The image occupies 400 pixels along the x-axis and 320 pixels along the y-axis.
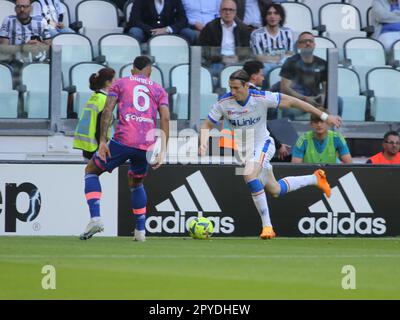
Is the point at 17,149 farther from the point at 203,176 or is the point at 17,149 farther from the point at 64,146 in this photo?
the point at 203,176

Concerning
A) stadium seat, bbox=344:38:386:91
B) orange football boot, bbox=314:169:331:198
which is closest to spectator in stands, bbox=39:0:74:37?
stadium seat, bbox=344:38:386:91

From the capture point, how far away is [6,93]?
1633 cm

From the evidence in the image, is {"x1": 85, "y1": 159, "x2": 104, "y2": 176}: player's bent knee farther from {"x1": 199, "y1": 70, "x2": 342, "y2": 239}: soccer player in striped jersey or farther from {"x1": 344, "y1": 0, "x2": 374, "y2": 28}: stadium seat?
{"x1": 344, "y1": 0, "x2": 374, "y2": 28}: stadium seat

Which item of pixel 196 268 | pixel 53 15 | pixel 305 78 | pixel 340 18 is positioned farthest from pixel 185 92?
pixel 196 268

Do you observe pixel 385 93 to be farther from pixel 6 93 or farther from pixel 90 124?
pixel 6 93

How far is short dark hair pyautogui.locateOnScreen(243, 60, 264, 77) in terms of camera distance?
16516mm

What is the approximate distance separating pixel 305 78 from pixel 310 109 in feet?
8.63

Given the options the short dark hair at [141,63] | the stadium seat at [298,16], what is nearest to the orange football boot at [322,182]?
the short dark hair at [141,63]

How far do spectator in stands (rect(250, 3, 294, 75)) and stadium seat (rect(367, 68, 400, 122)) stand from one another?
1265mm

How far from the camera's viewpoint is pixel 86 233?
1427 cm

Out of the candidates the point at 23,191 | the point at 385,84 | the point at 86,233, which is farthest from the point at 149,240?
the point at 385,84

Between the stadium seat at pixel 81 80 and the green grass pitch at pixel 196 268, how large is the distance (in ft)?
7.74

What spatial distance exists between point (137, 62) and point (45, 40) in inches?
154

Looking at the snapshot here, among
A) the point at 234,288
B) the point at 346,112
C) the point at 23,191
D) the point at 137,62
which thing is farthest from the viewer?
the point at 346,112
